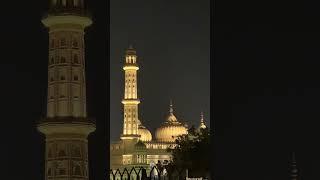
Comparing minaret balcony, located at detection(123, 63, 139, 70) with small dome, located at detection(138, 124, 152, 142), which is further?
small dome, located at detection(138, 124, 152, 142)

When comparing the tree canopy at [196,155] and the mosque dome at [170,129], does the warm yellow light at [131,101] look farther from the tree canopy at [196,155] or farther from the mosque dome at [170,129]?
the tree canopy at [196,155]

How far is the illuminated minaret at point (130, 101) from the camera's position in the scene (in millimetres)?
46938

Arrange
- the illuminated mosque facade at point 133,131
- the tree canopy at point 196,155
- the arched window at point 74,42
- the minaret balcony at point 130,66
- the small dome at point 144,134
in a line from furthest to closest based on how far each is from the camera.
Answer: the small dome at point 144,134
the minaret balcony at point 130,66
the illuminated mosque facade at point 133,131
the tree canopy at point 196,155
the arched window at point 74,42

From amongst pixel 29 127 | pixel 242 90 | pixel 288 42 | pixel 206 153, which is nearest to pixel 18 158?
pixel 29 127

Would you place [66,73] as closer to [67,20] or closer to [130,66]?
[67,20]

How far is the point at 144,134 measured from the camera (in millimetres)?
50812

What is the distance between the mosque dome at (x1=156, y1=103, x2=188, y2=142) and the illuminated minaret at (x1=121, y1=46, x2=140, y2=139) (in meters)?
3.14

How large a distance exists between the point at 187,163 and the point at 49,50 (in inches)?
618

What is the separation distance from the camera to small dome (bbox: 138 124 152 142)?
5056 centimetres

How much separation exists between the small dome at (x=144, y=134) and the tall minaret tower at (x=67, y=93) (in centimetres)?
3453

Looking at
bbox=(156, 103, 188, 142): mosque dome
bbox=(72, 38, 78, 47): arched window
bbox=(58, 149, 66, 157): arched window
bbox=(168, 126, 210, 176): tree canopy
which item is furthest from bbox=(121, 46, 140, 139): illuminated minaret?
bbox=(58, 149, 66, 157): arched window

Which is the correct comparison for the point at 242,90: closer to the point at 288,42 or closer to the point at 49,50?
the point at 288,42

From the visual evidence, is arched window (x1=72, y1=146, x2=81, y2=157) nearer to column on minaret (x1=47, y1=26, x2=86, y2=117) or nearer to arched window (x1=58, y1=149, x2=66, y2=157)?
arched window (x1=58, y1=149, x2=66, y2=157)

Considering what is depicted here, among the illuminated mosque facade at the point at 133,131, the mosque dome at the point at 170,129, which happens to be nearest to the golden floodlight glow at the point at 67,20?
the illuminated mosque facade at the point at 133,131
